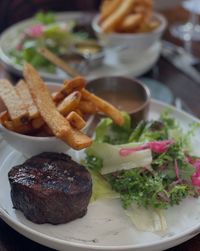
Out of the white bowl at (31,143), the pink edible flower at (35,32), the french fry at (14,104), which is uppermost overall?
the french fry at (14,104)

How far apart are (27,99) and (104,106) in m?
0.23

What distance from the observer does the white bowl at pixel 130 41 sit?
2094 millimetres

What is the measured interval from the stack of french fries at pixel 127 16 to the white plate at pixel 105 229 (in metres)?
1.04

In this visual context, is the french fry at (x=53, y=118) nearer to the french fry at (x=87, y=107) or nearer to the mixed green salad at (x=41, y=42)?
the french fry at (x=87, y=107)

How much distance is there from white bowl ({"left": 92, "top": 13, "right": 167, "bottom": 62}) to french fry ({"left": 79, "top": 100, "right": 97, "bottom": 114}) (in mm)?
753

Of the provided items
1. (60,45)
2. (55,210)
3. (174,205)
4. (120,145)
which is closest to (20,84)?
(120,145)

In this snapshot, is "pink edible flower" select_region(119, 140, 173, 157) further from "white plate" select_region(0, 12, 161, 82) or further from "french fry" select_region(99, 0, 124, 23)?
"french fry" select_region(99, 0, 124, 23)

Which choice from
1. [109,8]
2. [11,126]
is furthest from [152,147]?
[109,8]

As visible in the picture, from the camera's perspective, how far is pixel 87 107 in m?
1.41

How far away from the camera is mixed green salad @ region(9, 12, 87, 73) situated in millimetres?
2080

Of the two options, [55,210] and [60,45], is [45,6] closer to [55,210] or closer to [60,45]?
[60,45]

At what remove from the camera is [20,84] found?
57.6 inches

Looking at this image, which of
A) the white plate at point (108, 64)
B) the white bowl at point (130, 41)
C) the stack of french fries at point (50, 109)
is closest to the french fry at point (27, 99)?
the stack of french fries at point (50, 109)

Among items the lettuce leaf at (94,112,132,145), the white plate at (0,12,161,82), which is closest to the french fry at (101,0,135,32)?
the white plate at (0,12,161,82)
